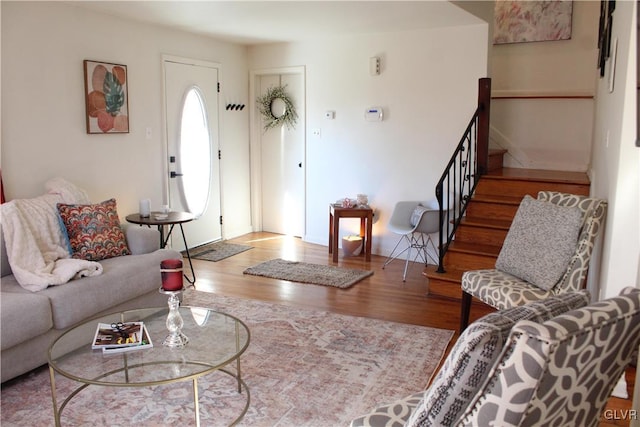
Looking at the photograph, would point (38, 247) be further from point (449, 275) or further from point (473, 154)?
point (473, 154)

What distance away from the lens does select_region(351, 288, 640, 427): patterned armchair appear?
1.24 m

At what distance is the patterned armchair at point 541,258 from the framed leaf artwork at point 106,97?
11.1 ft

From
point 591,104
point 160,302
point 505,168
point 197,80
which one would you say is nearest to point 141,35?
point 197,80

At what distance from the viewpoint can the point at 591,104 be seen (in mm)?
5746

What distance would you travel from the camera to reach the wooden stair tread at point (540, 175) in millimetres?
4805

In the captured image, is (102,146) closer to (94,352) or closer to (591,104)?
(94,352)

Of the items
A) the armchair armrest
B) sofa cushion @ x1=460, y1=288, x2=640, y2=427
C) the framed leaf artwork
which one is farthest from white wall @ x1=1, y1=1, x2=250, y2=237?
sofa cushion @ x1=460, y1=288, x2=640, y2=427

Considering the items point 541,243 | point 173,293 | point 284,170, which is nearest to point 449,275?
point 541,243

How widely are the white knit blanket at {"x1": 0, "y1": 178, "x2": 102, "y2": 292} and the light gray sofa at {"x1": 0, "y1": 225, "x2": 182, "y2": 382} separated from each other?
0.20ft

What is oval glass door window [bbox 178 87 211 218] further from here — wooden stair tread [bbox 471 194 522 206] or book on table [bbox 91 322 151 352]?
book on table [bbox 91 322 151 352]

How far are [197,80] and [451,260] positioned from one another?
3328mm

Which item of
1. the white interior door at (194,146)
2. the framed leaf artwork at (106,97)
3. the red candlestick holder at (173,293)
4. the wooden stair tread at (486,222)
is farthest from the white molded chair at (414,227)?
the red candlestick holder at (173,293)

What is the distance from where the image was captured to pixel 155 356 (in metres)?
2.57

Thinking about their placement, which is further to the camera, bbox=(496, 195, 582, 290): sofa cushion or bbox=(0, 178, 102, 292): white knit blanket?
bbox=(0, 178, 102, 292): white knit blanket
